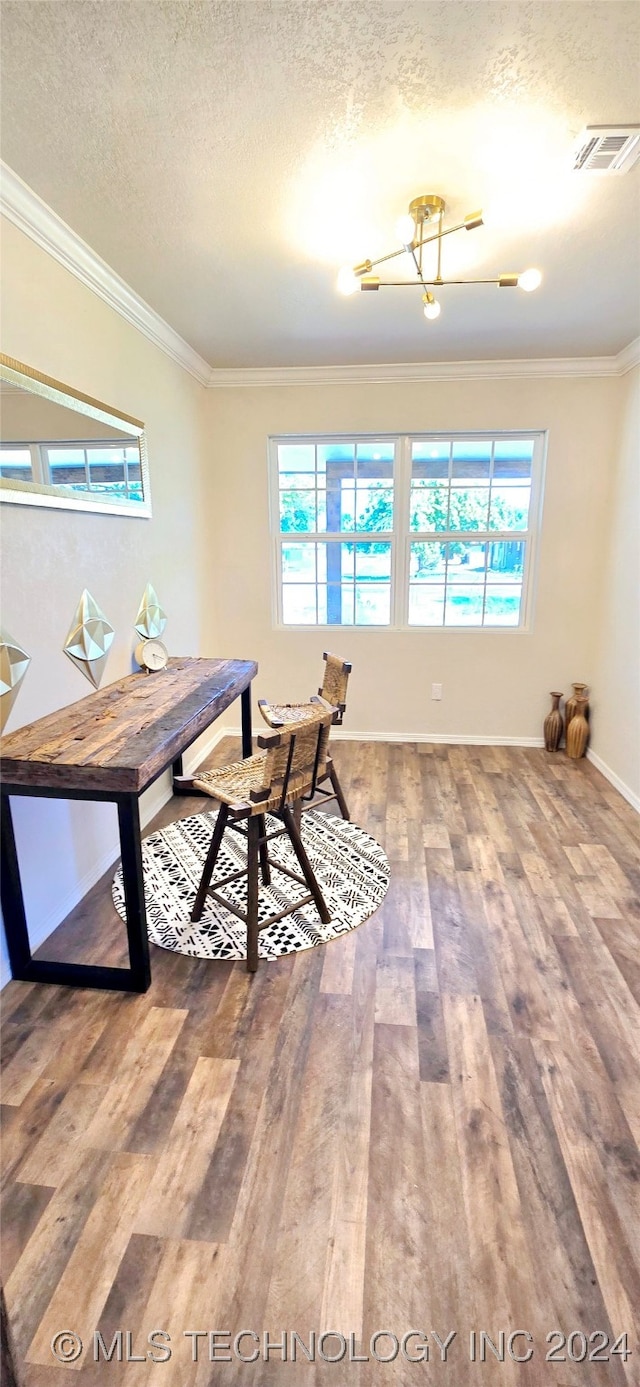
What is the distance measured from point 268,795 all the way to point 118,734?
540 millimetres

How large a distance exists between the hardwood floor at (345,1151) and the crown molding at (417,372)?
3161 mm

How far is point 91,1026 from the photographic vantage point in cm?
178

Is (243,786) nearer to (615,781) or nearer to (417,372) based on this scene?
(615,781)

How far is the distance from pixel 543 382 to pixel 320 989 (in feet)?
12.2

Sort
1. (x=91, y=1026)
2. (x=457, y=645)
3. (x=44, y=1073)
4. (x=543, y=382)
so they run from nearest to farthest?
1. (x=44, y=1073)
2. (x=91, y=1026)
3. (x=543, y=382)
4. (x=457, y=645)

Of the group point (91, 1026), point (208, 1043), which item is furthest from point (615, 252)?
point (91, 1026)

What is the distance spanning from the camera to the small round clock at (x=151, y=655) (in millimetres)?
2850

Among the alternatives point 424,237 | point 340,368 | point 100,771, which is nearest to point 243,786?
point 100,771

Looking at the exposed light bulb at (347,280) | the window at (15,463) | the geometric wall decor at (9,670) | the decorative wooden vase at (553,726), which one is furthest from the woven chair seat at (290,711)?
the decorative wooden vase at (553,726)

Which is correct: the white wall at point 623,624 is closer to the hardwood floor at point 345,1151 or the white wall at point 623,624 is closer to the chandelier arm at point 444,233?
the hardwood floor at point 345,1151

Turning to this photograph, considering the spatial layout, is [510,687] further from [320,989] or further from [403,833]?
[320,989]

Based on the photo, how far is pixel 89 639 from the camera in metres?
2.38

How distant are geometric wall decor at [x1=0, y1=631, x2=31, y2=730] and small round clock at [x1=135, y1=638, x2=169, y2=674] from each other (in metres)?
0.91

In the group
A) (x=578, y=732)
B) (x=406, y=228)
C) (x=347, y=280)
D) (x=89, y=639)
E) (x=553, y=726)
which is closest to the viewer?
(x=406, y=228)
